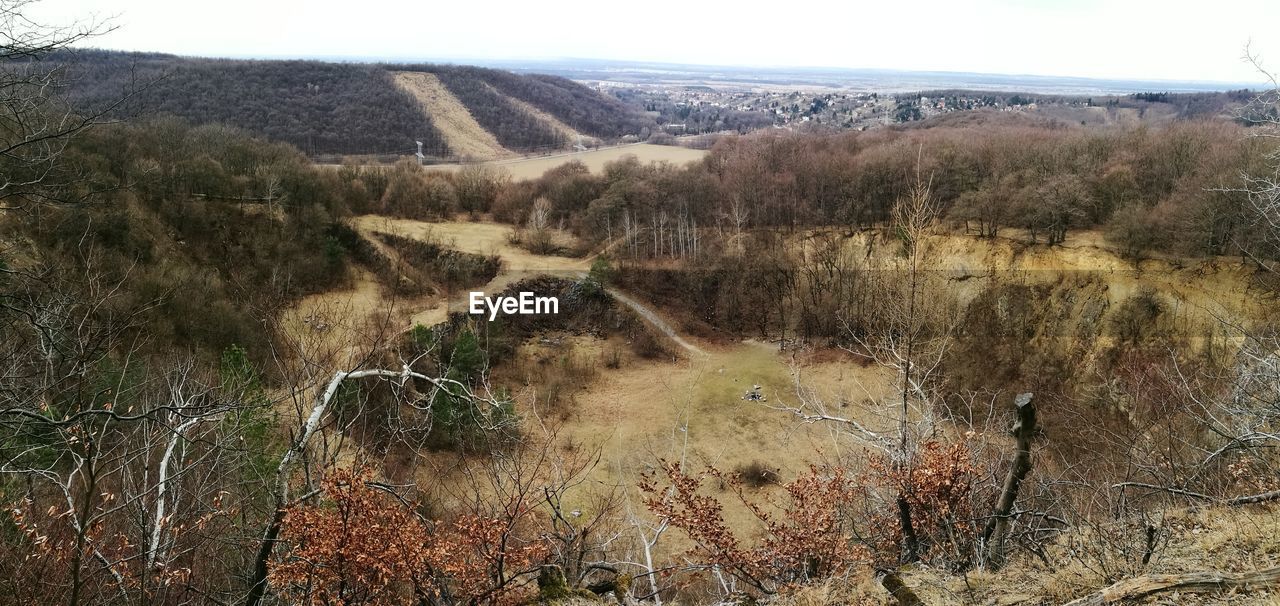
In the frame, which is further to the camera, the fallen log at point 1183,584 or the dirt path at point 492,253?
the dirt path at point 492,253

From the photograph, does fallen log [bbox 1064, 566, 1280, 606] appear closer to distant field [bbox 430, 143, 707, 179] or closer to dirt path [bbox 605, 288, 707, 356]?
dirt path [bbox 605, 288, 707, 356]

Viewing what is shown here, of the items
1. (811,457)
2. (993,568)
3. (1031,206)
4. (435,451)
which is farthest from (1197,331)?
(435,451)

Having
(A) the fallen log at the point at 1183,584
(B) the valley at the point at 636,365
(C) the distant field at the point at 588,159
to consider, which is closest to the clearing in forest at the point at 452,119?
(C) the distant field at the point at 588,159

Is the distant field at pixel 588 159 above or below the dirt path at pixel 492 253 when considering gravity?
above

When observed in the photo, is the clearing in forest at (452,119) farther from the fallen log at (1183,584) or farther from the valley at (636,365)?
the fallen log at (1183,584)

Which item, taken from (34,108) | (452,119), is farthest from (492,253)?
(452,119)

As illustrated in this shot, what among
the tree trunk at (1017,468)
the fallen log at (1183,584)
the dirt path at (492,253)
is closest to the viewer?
the fallen log at (1183,584)

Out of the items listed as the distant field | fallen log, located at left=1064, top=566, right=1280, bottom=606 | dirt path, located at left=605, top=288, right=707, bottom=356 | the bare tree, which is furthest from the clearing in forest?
fallen log, located at left=1064, top=566, right=1280, bottom=606
